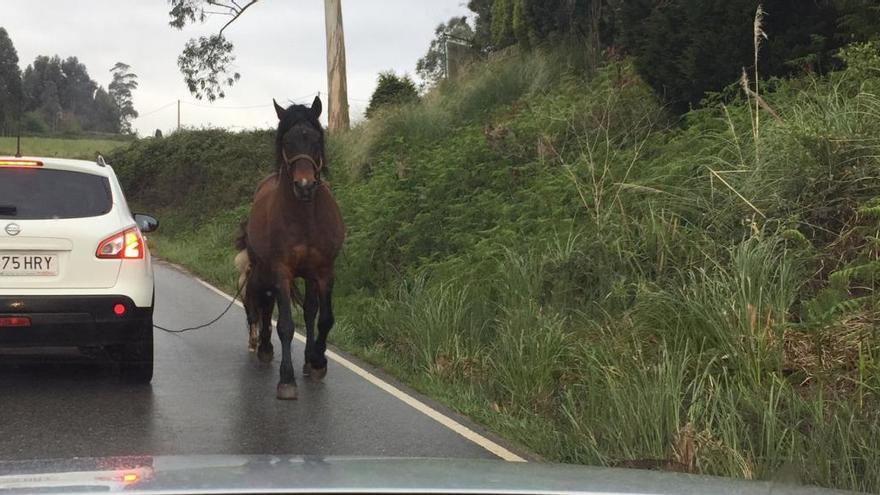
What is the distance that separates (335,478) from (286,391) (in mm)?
5645

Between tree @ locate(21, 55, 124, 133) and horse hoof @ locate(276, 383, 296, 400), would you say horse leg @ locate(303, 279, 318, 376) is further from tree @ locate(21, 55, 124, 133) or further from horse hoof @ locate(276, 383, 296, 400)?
tree @ locate(21, 55, 124, 133)

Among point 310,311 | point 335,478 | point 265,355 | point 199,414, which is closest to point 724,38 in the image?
point 310,311

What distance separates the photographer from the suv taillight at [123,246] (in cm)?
771

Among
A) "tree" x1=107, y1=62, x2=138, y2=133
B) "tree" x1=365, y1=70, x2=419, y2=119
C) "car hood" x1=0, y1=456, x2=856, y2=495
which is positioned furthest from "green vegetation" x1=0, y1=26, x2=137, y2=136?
"car hood" x1=0, y1=456, x2=856, y2=495

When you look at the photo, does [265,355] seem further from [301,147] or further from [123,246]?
[301,147]

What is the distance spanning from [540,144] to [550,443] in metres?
8.95

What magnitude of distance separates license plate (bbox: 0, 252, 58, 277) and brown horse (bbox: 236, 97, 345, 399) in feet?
5.81

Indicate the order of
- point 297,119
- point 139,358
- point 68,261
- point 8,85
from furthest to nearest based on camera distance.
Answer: point 8,85 → point 139,358 → point 297,119 → point 68,261

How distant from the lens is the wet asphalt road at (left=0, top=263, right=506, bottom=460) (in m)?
6.50

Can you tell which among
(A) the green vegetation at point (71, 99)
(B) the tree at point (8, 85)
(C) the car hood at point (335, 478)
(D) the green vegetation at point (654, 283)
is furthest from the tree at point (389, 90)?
(A) the green vegetation at point (71, 99)

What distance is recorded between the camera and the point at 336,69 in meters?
28.5

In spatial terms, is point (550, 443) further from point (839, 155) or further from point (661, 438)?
point (839, 155)

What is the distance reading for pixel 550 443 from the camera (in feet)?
21.5

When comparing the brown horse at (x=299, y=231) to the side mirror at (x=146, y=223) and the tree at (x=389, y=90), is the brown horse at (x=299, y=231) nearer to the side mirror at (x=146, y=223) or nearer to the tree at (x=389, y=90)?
the side mirror at (x=146, y=223)
